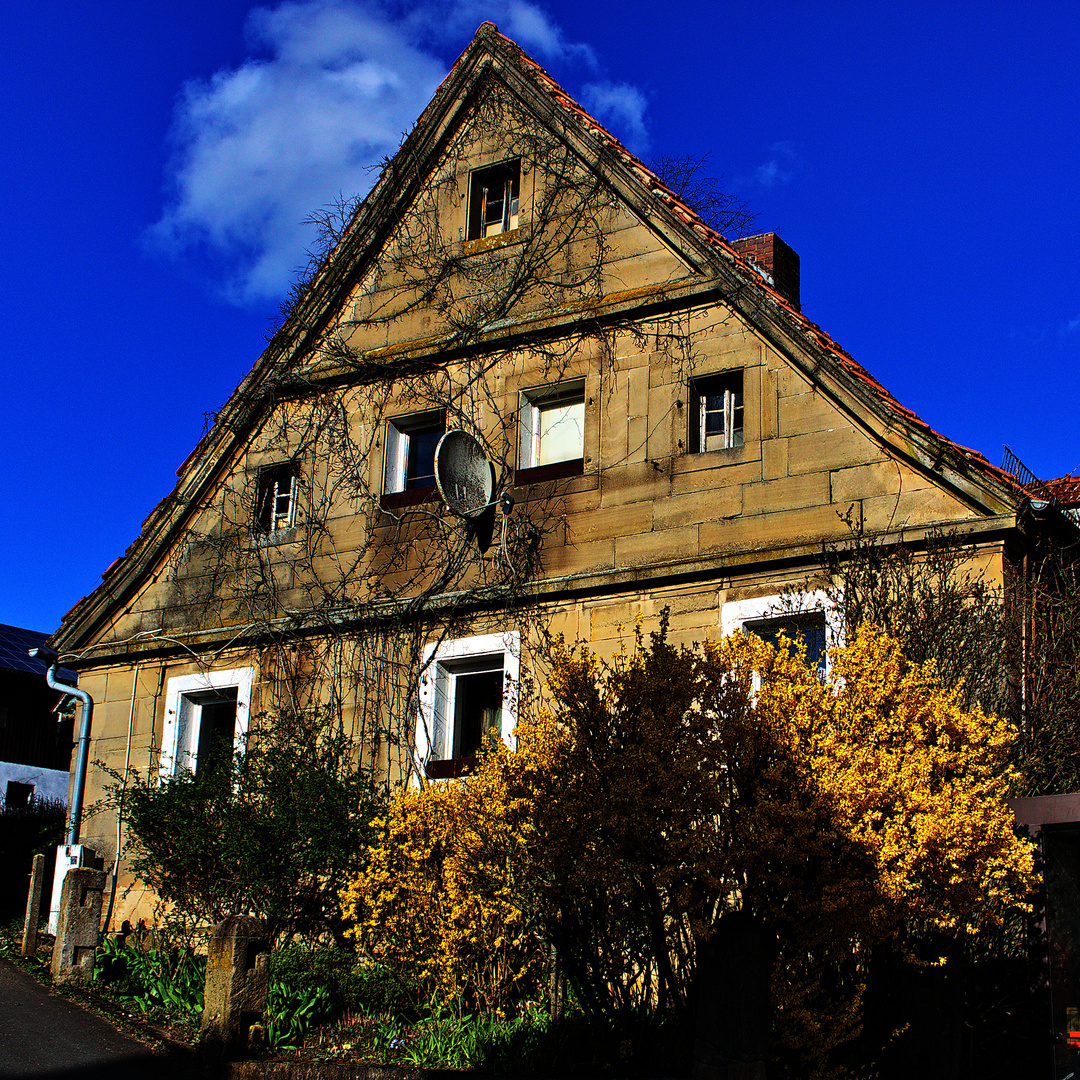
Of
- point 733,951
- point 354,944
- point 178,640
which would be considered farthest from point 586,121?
point 733,951

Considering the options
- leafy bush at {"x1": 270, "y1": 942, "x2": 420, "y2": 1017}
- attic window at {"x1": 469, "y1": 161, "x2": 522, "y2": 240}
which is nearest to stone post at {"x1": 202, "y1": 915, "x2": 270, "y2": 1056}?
leafy bush at {"x1": 270, "y1": 942, "x2": 420, "y2": 1017}

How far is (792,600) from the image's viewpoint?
1059 centimetres

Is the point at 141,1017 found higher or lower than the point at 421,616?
lower

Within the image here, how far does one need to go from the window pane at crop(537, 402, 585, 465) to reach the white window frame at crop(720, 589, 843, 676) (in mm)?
2595

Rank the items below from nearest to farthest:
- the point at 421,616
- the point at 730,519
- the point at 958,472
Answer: the point at 958,472
the point at 730,519
the point at 421,616

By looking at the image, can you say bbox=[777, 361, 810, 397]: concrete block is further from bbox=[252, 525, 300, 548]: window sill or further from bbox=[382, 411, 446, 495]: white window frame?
bbox=[252, 525, 300, 548]: window sill

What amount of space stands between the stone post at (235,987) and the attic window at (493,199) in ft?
27.1

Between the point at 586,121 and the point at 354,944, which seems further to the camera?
the point at 586,121

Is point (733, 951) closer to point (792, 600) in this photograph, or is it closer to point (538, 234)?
point (792, 600)

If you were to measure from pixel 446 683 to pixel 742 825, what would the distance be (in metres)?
5.80

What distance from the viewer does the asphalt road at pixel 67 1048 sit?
9008 mm

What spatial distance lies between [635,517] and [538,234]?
354cm

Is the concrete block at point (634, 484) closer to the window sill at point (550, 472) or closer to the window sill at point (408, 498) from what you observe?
the window sill at point (550, 472)

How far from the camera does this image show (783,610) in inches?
417
